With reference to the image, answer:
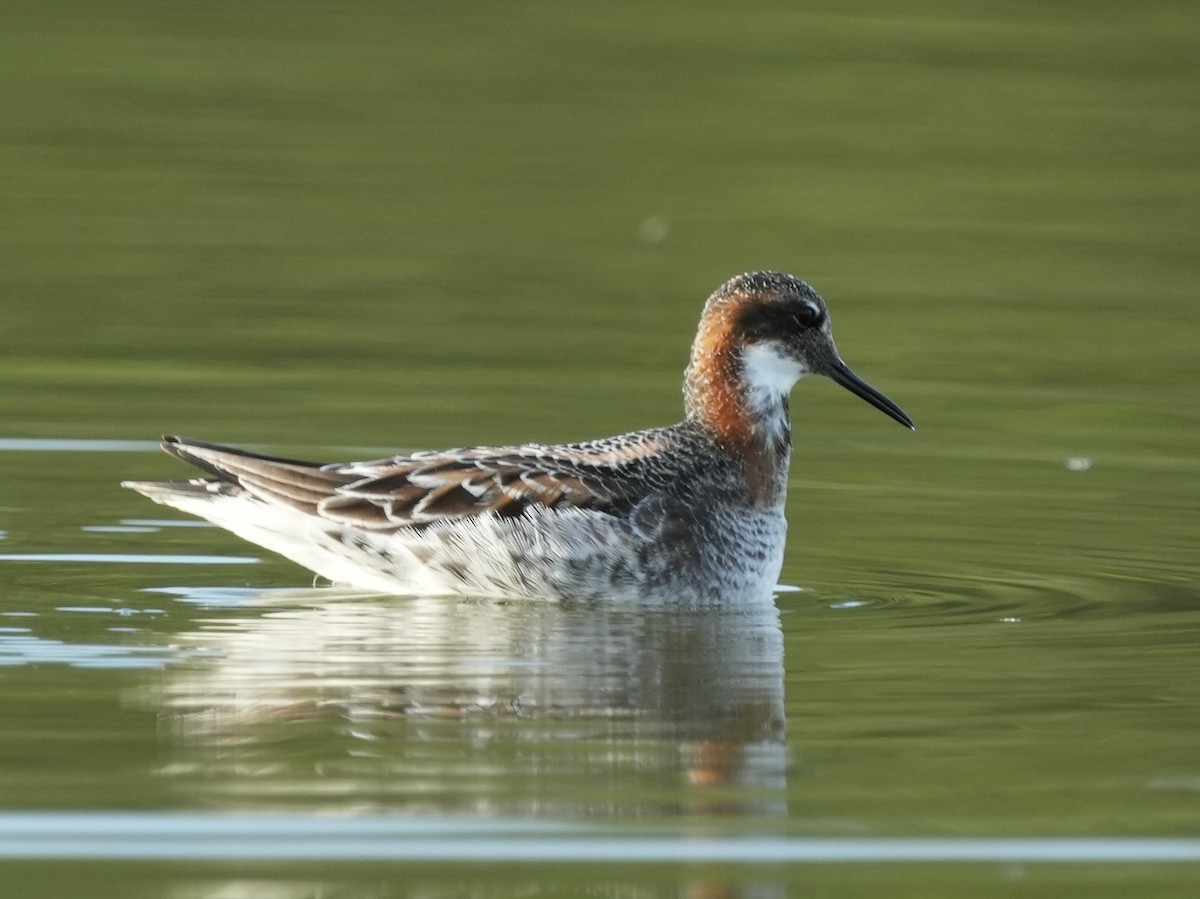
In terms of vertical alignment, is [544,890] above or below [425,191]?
below

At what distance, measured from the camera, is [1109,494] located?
13.2 metres

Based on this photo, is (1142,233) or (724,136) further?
(724,136)

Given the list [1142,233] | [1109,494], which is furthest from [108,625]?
[1142,233]

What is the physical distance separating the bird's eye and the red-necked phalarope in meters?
0.80

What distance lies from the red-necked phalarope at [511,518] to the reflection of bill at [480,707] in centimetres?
13

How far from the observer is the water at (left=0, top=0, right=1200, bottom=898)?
7902 mm

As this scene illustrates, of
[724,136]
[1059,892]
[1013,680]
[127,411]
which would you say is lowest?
[1059,892]

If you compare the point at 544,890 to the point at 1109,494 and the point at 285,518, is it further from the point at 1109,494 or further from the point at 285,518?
the point at 1109,494

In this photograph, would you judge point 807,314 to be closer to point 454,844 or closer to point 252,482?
point 252,482

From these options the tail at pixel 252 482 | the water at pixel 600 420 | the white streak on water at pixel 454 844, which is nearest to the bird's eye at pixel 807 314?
the water at pixel 600 420

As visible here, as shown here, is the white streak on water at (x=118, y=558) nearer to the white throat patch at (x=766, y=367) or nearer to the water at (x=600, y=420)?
the water at (x=600, y=420)

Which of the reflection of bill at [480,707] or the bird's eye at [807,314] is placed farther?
the bird's eye at [807,314]

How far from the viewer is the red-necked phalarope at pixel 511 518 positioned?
1116cm

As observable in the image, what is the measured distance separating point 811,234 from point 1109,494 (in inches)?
234
